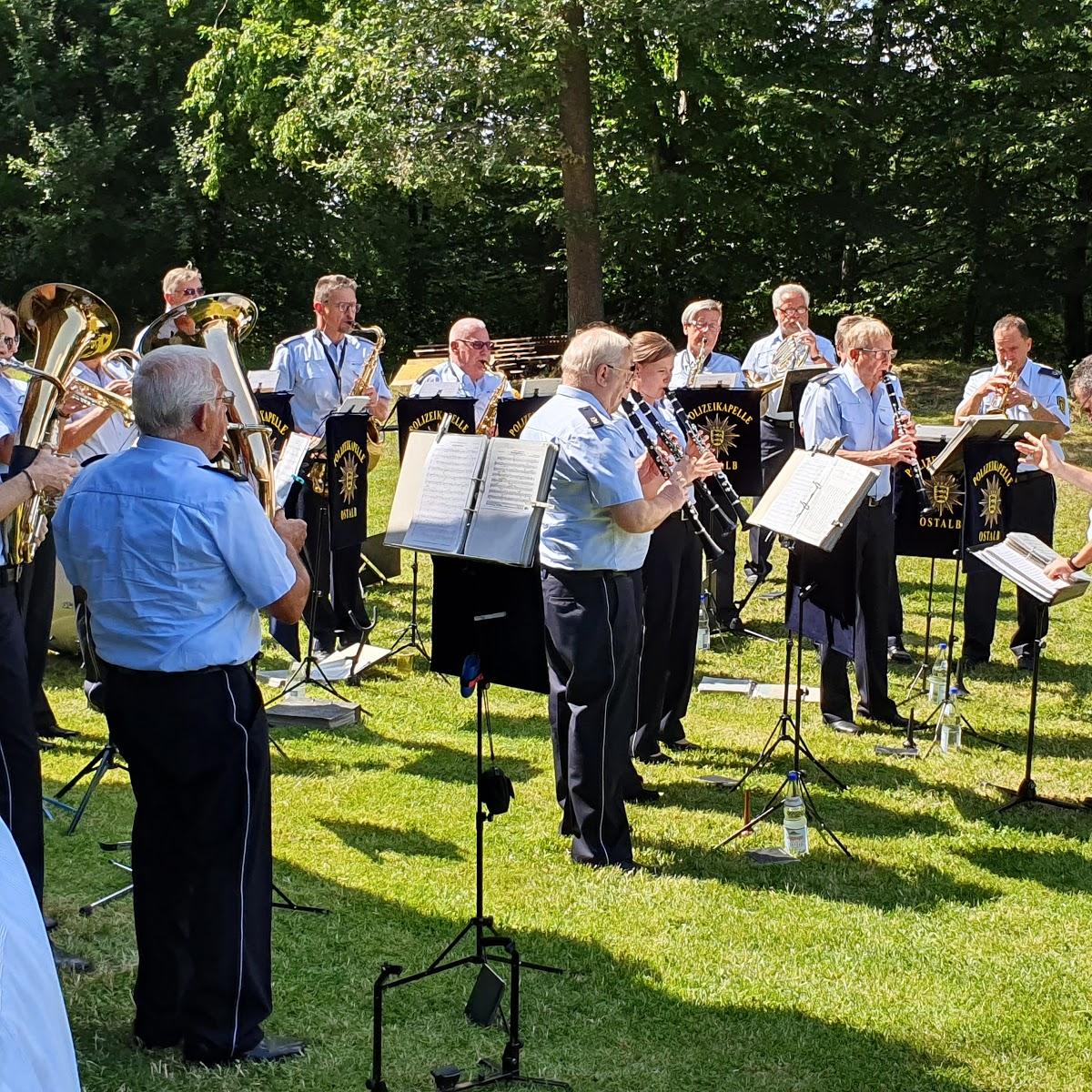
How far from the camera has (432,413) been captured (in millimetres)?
8641

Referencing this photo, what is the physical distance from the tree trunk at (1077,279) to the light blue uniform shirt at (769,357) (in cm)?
1332

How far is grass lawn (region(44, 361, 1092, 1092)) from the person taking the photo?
14.2ft

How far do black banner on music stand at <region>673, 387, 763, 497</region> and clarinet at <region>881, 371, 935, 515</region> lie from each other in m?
0.96

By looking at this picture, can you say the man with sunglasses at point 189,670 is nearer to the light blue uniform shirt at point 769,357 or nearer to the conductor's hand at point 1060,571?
the conductor's hand at point 1060,571

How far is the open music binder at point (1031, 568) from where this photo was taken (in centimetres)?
635

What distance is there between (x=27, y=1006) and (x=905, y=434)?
6651mm

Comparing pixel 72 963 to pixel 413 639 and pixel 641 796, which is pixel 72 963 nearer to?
pixel 641 796

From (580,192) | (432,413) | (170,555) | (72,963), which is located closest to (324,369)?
(432,413)

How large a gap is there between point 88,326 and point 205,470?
2041 millimetres

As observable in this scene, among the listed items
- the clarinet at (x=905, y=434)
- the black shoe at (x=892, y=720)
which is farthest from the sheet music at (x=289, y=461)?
the black shoe at (x=892, y=720)

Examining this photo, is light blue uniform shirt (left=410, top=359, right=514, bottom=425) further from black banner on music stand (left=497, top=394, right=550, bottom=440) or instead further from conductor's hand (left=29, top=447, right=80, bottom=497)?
conductor's hand (left=29, top=447, right=80, bottom=497)

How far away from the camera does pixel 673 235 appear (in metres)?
25.0

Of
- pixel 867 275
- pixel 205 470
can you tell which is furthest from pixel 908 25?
pixel 205 470

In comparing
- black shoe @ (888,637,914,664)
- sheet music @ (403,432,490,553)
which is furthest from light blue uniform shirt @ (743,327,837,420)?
sheet music @ (403,432,490,553)
